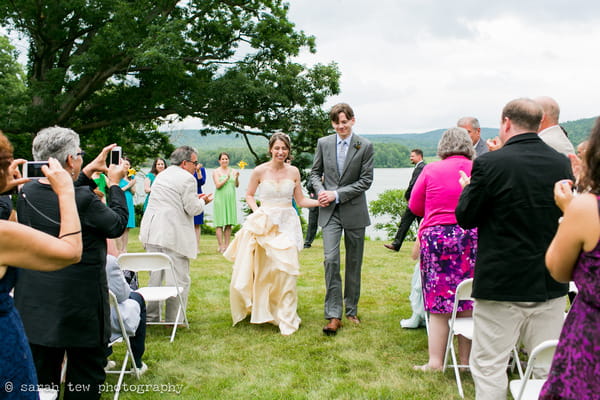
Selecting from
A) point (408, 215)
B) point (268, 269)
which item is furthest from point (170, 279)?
point (408, 215)

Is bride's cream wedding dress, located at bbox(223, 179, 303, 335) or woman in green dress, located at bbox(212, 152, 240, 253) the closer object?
bride's cream wedding dress, located at bbox(223, 179, 303, 335)

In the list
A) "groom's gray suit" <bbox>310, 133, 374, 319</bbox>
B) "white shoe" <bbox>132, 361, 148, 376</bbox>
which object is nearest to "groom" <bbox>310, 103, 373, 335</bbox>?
"groom's gray suit" <bbox>310, 133, 374, 319</bbox>

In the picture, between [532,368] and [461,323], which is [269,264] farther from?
[532,368]

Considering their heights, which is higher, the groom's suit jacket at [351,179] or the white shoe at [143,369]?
the groom's suit jacket at [351,179]

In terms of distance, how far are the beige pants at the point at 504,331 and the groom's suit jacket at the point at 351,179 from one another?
9.09 ft

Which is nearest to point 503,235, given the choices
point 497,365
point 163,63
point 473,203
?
point 473,203

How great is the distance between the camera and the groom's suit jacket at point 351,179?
5926mm

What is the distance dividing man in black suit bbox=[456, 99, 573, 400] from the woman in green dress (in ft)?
27.8

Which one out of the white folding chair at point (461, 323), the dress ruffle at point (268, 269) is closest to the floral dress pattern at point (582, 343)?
the white folding chair at point (461, 323)

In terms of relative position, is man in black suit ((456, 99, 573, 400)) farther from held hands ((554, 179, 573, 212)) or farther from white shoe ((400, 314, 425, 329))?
white shoe ((400, 314, 425, 329))

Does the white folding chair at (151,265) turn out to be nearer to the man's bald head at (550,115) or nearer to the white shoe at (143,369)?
the white shoe at (143,369)

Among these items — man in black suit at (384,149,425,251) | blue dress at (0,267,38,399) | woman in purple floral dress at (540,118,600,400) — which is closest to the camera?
woman in purple floral dress at (540,118,600,400)

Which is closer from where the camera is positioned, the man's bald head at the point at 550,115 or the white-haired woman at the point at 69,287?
the white-haired woman at the point at 69,287

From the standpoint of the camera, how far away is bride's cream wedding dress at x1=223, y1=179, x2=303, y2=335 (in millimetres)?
5902
